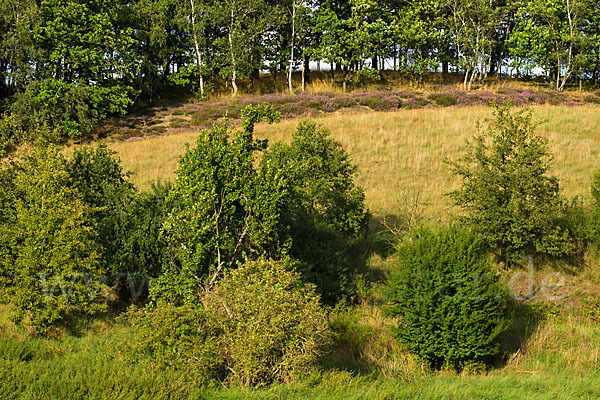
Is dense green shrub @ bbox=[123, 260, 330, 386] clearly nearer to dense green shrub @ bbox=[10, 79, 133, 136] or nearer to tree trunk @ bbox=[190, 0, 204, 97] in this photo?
dense green shrub @ bbox=[10, 79, 133, 136]

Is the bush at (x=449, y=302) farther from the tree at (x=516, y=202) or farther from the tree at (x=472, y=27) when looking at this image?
the tree at (x=472, y=27)

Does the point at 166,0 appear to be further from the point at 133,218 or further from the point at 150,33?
the point at 133,218

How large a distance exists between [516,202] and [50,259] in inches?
470

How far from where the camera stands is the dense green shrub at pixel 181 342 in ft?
24.8

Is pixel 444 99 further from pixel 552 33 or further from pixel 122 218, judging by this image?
pixel 122 218

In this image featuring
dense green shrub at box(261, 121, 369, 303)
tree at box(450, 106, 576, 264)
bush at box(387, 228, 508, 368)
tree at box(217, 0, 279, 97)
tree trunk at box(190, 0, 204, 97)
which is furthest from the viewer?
tree trunk at box(190, 0, 204, 97)

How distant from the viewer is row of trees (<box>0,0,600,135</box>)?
110ft

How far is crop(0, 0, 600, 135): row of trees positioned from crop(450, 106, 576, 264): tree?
25509 millimetres

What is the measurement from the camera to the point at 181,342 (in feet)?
25.7

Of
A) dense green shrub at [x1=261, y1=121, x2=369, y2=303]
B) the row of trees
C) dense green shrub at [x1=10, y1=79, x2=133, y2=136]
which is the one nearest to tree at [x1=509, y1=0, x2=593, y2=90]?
the row of trees

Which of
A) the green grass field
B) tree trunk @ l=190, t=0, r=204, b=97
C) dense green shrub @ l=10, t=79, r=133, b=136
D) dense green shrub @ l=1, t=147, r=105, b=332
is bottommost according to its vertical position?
the green grass field

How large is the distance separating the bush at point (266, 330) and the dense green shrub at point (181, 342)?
232 millimetres

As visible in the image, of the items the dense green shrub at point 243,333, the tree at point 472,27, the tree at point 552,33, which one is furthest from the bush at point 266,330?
the tree at point 552,33

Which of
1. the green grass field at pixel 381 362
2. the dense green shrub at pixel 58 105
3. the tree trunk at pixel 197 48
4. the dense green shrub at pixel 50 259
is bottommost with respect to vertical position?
the green grass field at pixel 381 362
